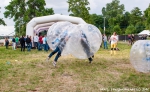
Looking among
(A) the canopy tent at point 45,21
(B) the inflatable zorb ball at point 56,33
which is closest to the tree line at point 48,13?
(A) the canopy tent at point 45,21

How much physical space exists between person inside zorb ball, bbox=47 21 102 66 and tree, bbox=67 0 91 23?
3161 cm

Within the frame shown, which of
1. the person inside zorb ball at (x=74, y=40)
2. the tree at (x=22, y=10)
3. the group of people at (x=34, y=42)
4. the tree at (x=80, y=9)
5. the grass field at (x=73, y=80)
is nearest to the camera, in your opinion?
the grass field at (x=73, y=80)

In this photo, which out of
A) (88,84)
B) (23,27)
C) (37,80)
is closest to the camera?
(88,84)

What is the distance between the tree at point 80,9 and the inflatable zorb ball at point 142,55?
114 feet

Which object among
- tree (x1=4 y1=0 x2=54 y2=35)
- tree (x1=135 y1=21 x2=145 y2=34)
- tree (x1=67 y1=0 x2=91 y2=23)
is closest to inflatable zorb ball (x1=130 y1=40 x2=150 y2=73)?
tree (x1=67 y1=0 x2=91 y2=23)

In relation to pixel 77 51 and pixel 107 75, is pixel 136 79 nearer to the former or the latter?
pixel 107 75

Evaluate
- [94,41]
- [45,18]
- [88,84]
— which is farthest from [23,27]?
[88,84]

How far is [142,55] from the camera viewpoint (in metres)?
8.27

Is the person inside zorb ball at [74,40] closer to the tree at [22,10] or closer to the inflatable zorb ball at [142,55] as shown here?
the inflatable zorb ball at [142,55]

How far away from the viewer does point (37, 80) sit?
8297 mm

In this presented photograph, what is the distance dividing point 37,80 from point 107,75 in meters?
2.41

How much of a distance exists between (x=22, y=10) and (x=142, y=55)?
50445mm

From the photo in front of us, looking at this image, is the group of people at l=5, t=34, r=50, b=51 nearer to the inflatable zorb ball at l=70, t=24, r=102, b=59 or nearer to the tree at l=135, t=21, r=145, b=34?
the inflatable zorb ball at l=70, t=24, r=102, b=59

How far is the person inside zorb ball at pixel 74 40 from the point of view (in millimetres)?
10742
